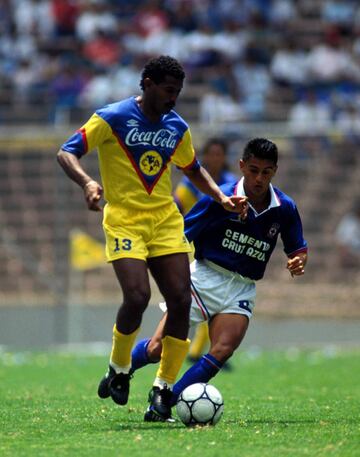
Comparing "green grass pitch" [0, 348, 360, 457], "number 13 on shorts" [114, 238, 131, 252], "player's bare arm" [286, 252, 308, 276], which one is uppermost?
"number 13 on shorts" [114, 238, 131, 252]

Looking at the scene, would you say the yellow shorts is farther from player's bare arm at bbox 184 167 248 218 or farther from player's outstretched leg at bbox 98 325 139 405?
player's outstretched leg at bbox 98 325 139 405

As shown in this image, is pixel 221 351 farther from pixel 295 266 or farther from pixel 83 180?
pixel 83 180

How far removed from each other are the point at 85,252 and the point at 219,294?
11.0 meters

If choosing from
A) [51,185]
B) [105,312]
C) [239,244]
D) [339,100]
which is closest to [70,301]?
[105,312]

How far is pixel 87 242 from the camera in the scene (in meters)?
19.4

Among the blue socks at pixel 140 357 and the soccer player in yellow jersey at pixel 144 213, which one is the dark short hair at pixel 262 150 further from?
the blue socks at pixel 140 357

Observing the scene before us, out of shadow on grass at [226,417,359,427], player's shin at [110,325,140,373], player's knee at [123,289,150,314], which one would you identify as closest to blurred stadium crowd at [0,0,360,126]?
shadow on grass at [226,417,359,427]

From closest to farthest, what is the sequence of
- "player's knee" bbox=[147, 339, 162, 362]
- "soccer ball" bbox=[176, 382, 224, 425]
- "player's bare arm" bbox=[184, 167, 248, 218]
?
1. "soccer ball" bbox=[176, 382, 224, 425]
2. "player's bare arm" bbox=[184, 167, 248, 218]
3. "player's knee" bbox=[147, 339, 162, 362]

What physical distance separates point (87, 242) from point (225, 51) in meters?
5.23

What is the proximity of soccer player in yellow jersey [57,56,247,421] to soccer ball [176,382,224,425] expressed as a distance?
348mm

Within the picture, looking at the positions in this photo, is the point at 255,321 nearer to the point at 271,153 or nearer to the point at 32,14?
the point at 32,14

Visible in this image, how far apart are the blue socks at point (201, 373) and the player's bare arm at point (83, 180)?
138 cm

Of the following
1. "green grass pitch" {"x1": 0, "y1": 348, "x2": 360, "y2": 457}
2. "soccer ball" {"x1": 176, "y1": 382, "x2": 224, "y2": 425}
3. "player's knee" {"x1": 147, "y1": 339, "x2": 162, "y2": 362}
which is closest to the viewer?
"green grass pitch" {"x1": 0, "y1": 348, "x2": 360, "y2": 457}

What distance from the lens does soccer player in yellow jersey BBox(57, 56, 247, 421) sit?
7.86m
